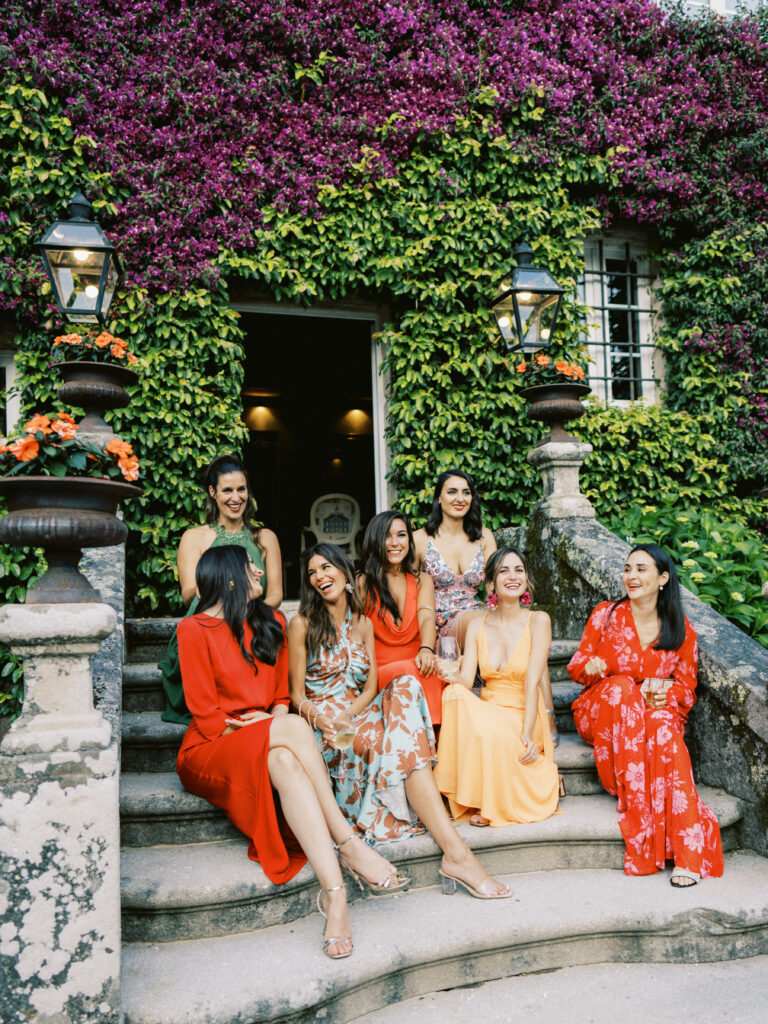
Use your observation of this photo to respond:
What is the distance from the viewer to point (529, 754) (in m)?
3.41

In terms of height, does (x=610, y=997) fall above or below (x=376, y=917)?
below

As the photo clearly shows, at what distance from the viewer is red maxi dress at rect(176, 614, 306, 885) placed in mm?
2816

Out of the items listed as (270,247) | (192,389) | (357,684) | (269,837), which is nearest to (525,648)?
(357,684)

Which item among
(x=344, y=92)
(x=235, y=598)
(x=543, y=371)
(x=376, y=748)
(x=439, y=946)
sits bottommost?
(x=439, y=946)

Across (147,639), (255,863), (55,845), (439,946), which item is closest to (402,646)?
(255,863)

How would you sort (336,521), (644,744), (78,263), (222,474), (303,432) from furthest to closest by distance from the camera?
1. (303,432)
2. (336,521)
3. (78,263)
4. (222,474)
5. (644,744)

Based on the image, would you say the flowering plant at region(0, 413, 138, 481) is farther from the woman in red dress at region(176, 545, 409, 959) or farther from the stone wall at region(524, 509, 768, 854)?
the stone wall at region(524, 509, 768, 854)

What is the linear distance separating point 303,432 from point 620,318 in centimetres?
456

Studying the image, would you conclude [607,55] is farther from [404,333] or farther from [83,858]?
[83,858]

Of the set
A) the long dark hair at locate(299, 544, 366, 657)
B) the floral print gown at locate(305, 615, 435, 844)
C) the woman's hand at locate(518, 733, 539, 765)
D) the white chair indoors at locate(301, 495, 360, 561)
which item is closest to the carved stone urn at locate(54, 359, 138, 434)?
the long dark hair at locate(299, 544, 366, 657)

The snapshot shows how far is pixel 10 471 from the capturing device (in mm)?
2490

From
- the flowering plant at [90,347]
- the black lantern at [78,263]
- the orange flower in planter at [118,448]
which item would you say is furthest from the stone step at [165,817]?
the black lantern at [78,263]

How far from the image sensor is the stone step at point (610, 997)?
2553mm

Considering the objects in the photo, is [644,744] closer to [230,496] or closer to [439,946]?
[439,946]
